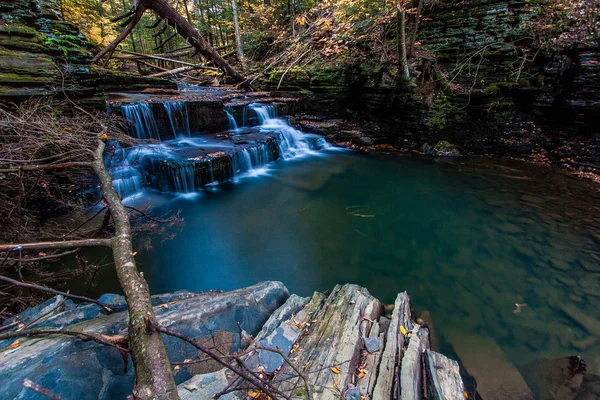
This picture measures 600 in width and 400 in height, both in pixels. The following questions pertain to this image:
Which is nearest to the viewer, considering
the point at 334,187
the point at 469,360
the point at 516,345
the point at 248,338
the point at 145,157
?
the point at 248,338

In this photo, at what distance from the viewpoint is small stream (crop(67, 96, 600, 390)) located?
12.7 feet

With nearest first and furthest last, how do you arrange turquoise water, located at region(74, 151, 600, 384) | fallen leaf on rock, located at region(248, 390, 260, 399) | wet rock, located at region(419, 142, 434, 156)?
fallen leaf on rock, located at region(248, 390, 260, 399) < turquoise water, located at region(74, 151, 600, 384) < wet rock, located at region(419, 142, 434, 156)

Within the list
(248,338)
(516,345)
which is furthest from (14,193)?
(516,345)

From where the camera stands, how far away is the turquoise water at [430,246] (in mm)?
3865

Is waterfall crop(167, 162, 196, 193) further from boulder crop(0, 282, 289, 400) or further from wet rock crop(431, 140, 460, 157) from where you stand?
wet rock crop(431, 140, 460, 157)

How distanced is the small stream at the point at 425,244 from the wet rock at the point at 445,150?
124cm

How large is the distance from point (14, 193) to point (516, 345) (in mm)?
7156

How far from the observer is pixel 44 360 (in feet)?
5.56

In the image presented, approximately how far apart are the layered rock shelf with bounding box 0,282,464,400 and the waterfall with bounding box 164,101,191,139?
8020 mm

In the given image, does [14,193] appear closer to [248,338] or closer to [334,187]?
[248,338]

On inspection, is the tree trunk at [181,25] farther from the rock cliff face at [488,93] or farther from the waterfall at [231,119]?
the rock cliff face at [488,93]

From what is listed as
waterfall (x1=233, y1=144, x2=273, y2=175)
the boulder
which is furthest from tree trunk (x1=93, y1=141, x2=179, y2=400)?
waterfall (x1=233, y1=144, x2=273, y2=175)

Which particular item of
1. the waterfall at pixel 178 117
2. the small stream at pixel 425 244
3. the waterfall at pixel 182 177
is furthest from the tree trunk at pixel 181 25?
the waterfall at pixel 182 177

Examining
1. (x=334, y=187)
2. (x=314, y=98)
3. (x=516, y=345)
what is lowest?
(x=516, y=345)
